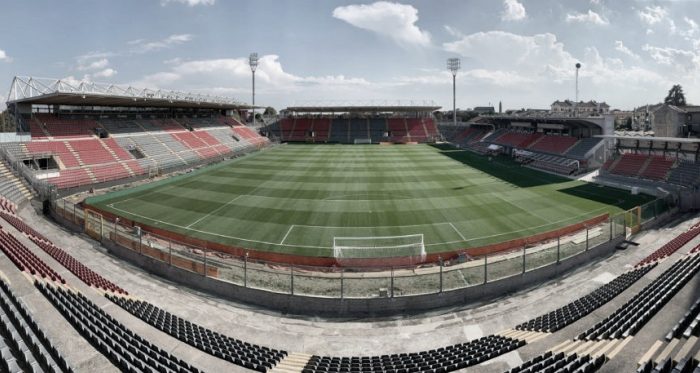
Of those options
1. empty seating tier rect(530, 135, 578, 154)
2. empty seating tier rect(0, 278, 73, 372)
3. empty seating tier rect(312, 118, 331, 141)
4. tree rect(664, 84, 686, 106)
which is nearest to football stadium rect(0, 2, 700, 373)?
empty seating tier rect(0, 278, 73, 372)

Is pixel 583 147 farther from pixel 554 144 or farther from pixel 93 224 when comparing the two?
pixel 93 224

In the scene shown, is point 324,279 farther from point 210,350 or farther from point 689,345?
point 689,345

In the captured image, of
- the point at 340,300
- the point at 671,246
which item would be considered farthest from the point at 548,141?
the point at 340,300

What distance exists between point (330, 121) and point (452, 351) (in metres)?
77.0

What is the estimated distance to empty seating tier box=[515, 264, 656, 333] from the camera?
426 inches

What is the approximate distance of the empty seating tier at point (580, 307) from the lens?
10.8m

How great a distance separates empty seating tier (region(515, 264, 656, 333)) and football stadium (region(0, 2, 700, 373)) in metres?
0.11

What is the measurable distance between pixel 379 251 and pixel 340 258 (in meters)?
2.17

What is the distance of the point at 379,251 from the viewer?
723 inches

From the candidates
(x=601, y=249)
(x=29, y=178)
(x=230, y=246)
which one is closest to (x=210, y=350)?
(x=230, y=246)

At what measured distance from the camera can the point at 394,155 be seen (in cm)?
5541

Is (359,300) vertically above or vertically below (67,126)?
below

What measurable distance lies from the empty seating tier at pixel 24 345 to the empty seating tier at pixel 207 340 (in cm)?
278

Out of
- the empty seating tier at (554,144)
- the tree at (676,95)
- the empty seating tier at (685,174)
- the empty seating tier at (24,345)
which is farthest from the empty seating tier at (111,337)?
the tree at (676,95)
